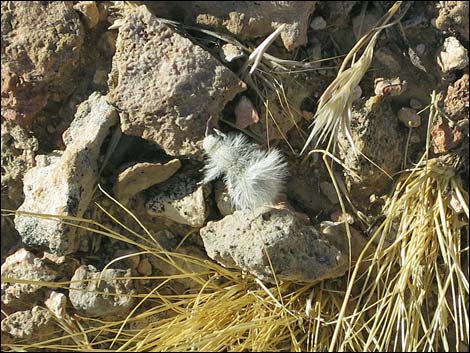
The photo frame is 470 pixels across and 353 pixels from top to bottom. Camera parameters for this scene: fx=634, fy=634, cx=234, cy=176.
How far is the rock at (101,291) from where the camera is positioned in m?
1.49

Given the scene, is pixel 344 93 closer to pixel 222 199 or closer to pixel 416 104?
pixel 416 104

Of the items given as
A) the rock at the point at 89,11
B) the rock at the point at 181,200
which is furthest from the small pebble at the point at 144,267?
the rock at the point at 89,11

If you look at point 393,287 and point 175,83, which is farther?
point 393,287

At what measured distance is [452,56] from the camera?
1461mm

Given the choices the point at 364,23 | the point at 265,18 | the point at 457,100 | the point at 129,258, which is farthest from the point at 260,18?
the point at 129,258

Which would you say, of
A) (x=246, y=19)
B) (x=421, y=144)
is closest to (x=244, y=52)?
(x=246, y=19)

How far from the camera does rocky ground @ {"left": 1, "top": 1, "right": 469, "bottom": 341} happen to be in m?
1.42

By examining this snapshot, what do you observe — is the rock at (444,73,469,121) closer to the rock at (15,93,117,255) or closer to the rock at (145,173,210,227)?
the rock at (145,173,210,227)

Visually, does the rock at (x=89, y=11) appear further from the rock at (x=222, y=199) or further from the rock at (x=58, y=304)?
the rock at (x=58, y=304)

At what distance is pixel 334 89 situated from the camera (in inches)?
57.9

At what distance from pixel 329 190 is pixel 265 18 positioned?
43 centimetres

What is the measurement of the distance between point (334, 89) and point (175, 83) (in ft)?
1.21

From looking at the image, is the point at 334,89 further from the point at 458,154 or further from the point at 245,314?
the point at 245,314

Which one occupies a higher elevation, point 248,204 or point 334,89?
point 334,89
